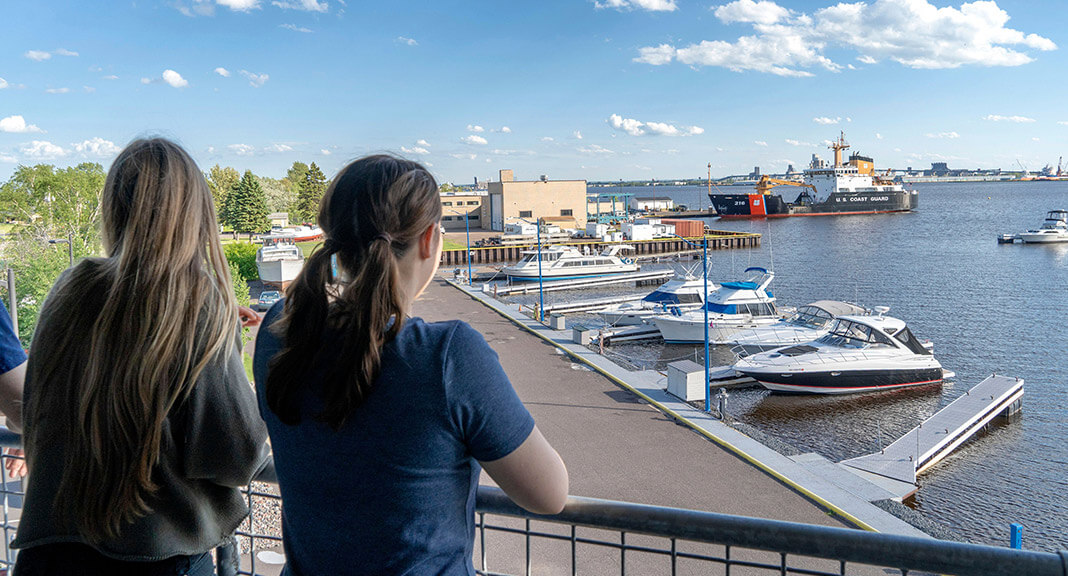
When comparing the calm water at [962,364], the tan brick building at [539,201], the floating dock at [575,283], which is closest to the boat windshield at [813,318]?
the calm water at [962,364]

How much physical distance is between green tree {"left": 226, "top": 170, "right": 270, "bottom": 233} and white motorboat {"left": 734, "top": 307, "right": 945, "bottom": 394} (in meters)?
54.4

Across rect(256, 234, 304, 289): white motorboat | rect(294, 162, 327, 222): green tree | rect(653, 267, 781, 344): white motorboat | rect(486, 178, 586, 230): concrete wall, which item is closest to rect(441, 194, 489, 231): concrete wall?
rect(486, 178, 586, 230): concrete wall

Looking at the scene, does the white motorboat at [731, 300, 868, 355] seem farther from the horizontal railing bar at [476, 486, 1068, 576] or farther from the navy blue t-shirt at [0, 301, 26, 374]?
the navy blue t-shirt at [0, 301, 26, 374]

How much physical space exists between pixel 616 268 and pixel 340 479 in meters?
40.8

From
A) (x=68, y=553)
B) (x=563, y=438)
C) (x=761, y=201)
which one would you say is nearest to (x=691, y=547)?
(x=563, y=438)

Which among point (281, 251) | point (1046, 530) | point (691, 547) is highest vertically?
point (281, 251)

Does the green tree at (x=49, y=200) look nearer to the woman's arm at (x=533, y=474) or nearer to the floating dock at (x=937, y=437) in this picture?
Answer: the floating dock at (x=937, y=437)

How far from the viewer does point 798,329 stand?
22.3 meters

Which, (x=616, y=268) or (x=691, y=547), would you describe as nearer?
(x=691, y=547)

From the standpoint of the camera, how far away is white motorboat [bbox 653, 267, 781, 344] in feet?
82.8

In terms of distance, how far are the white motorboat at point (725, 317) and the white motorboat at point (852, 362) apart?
184 inches

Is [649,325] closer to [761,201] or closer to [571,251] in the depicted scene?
[571,251]

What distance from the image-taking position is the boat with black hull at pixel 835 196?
97.8 metres

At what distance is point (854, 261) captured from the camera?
51.6 m
